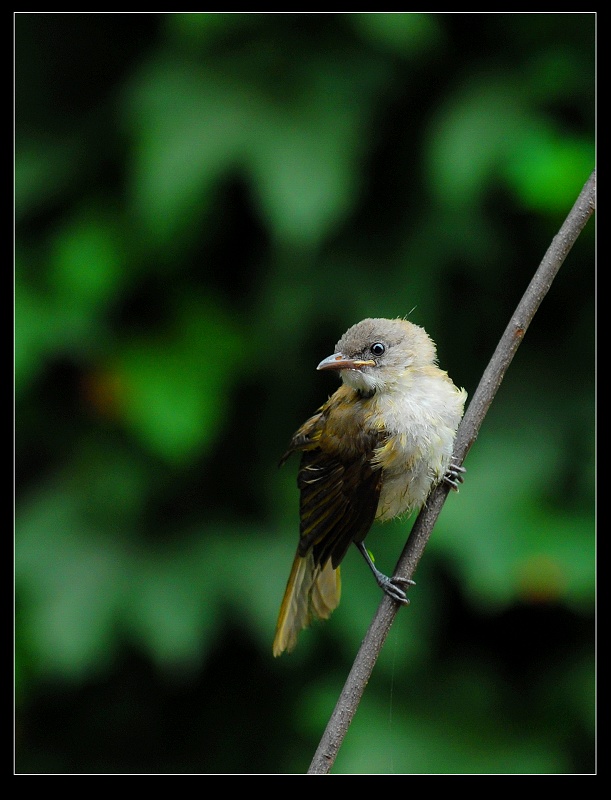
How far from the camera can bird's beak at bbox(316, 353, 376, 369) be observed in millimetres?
2389

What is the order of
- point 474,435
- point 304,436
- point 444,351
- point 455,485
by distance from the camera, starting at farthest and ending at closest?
point 444,351
point 304,436
point 455,485
point 474,435

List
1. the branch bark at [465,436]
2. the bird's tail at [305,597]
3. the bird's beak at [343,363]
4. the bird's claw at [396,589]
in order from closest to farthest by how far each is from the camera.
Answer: the branch bark at [465,436]
the bird's claw at [396,589]
the bird's beak at [343,363]
the bird's tail at [305,597]

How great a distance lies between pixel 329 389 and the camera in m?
3.90

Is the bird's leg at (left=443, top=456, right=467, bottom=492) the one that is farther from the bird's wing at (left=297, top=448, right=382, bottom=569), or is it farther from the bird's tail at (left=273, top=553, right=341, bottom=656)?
the bird's tail at (left=273, top=553, right=341, bottom=656)

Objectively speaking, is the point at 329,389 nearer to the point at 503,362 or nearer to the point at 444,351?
the point at 444,351

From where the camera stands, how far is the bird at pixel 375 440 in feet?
8.16

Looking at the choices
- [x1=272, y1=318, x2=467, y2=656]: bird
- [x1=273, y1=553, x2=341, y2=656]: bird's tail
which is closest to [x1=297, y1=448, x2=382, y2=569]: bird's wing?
[x1=272, y1=318, x2=467, y2=656]: bird

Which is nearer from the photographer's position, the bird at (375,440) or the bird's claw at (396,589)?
the bird's claw at (396,589)

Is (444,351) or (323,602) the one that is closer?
(323,602)

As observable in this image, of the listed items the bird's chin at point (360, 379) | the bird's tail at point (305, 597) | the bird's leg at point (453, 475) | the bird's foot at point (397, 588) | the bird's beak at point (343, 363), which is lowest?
the bird's tail at point (305, 597)

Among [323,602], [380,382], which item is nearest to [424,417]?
[380,382]

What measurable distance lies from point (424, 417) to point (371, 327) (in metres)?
0.31

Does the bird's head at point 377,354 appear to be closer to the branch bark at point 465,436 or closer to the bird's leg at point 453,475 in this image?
the bird's leg at point 453,475

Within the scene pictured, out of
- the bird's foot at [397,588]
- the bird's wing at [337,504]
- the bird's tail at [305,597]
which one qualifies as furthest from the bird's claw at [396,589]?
the bird's tail at [305,597]
